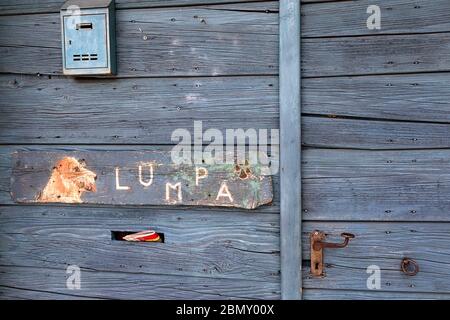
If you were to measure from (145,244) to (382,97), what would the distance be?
1.06 m

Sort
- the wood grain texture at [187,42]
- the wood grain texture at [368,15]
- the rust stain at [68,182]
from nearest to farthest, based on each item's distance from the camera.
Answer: the wood grain texture at [368,15]
the wood grain texture at [187,42]
the rust stain at [68,182]

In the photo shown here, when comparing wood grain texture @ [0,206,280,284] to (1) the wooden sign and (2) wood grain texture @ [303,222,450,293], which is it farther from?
(2) wood grain texture @ [303,222,450,293]

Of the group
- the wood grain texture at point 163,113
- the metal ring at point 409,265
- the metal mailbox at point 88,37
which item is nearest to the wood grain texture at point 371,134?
the wood grain texture at point 163,113

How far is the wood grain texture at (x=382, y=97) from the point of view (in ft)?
5.83

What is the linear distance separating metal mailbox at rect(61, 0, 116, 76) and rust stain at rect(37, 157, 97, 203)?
36 cm

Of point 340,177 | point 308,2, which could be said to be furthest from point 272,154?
point 308,2

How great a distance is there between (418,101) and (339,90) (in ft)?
0.92

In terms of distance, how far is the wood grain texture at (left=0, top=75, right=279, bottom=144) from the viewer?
188 centimetres

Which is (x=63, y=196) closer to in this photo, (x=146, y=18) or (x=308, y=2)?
(x=146, y=18)

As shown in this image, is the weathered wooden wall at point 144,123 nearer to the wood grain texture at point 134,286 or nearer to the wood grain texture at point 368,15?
the wood grain texture at point 134,286

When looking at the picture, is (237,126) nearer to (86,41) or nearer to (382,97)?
(382,97)

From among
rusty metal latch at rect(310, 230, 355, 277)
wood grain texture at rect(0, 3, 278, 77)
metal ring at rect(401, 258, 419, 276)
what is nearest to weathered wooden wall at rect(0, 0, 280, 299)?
wood grain texture at rect(0, 3, 278, 77)

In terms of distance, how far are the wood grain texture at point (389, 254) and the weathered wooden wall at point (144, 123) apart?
0.22 meters

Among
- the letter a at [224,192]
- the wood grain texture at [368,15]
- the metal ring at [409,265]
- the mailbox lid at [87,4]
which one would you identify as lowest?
the metal ring at [409,265]
